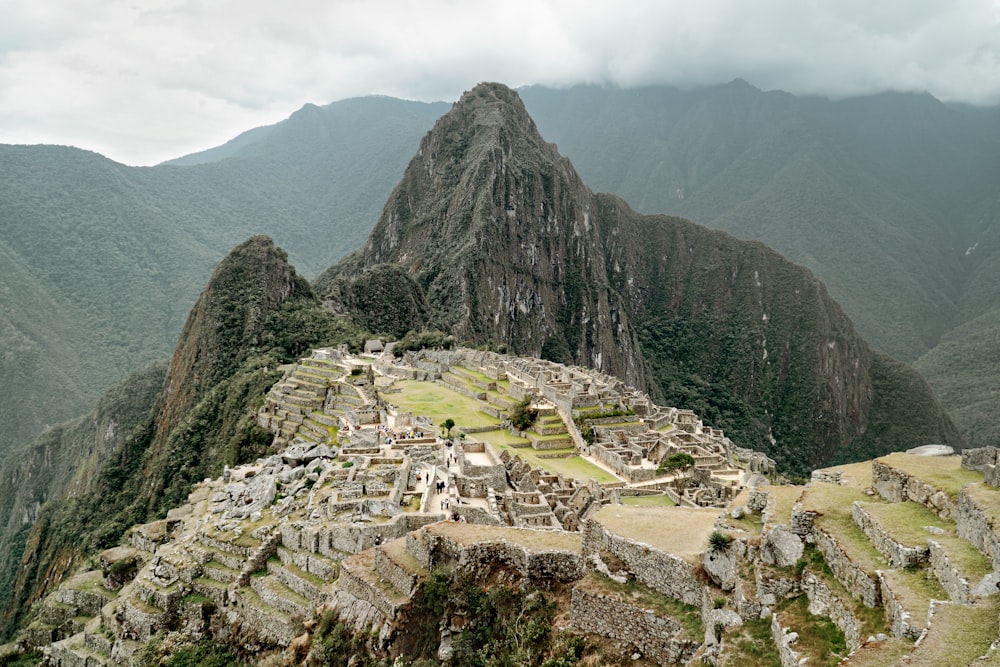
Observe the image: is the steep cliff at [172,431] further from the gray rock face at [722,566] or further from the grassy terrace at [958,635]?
the grassy terrace at [958,635]

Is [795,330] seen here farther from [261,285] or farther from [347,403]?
[347,403]

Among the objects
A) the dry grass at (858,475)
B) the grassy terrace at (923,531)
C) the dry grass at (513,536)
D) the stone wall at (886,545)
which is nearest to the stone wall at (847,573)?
the stone wall at (886,545)

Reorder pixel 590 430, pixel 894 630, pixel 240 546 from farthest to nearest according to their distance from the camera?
1. pixel 590 430
2. pixel 240 546
3. pixel 894 630

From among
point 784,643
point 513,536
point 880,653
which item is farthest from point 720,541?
point 513,536

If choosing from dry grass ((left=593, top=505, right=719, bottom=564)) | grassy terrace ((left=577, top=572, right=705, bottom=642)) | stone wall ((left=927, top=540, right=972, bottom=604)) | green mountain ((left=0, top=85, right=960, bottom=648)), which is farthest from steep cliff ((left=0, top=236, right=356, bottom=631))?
stone wall ((left=927, top=540, right=972, bottom=604))

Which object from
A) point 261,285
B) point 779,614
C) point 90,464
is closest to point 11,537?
point 90,464

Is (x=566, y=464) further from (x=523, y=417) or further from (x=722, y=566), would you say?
(x=722, y=566)

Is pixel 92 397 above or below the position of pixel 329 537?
below
